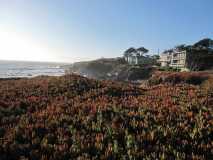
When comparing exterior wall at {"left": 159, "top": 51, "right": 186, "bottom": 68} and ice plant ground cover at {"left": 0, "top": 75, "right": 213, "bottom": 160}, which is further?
exterior wall at {"left": 159, "top": 51, "right": 186, "bottom": 68}

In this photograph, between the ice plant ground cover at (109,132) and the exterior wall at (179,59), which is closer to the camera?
the ice plant ground cover at (109,132)

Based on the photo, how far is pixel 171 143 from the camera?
21.3 feet

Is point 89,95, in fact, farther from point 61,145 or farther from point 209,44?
point 209,44

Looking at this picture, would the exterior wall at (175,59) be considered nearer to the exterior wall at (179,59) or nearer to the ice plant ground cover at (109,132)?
the exterior wall at (179,59)

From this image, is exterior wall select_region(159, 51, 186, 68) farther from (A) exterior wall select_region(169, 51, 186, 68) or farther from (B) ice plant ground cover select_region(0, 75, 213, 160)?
(B) ice plant ground cover select_region(0, 75, 213, 160)

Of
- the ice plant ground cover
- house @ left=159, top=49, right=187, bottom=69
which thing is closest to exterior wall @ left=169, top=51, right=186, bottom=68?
house @ left=159, top=49, right=187, bottom=69

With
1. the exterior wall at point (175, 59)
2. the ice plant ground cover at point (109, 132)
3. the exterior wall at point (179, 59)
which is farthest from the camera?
the exterior wall at point (175, 59)

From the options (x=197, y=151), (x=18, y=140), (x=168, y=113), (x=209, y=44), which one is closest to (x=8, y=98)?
(x=18, y=140)

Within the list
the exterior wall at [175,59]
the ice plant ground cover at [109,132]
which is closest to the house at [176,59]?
the exterior wall at [175,59]

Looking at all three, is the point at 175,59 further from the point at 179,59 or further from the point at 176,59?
the point at 179,59

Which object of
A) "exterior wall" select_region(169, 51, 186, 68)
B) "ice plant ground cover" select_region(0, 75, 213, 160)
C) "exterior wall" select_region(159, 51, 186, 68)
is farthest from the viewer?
"exterior wall" select_region(159, 51, 186, 68)

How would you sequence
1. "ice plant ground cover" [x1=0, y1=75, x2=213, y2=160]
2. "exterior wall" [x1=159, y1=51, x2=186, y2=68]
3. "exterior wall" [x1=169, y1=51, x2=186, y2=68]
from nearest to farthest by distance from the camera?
"ice plant ground cover" [x1=0, y1=75, x2=213, y2=160] < "exterior wall" [x1=169, y1=51, x2=186, y2=68] < "exterior wall" [x1=159, y1=51, x2=186, y2=68]

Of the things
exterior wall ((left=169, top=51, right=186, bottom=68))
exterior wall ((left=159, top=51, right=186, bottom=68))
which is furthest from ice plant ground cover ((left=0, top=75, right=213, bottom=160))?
exterior wall ((left=159, top=51, right=186, bottom=68))

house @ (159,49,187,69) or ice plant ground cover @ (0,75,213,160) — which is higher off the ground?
house @ (159,49,187,69)
